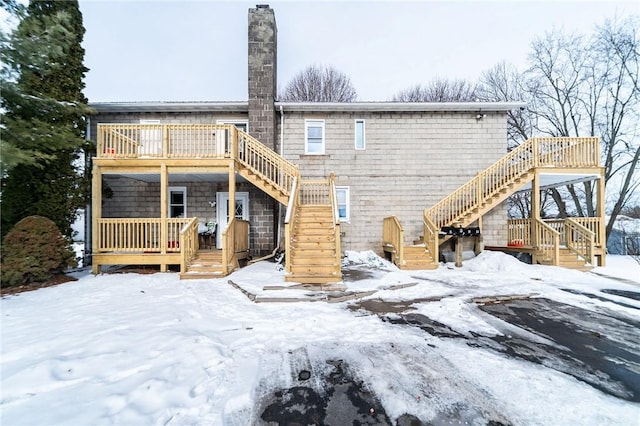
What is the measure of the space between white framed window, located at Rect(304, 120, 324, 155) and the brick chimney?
1499 millimetres

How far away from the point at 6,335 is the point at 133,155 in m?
6.01

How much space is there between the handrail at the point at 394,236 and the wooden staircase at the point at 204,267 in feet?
18.8

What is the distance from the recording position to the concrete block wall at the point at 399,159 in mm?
10820

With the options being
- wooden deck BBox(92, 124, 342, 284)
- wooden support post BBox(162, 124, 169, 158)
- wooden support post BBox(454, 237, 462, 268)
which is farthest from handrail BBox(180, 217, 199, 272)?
wooden support post BBox(454, 237, 462, 268)

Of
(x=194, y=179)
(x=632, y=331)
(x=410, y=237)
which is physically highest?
(x=194, y=179)

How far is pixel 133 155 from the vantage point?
8.38 meters

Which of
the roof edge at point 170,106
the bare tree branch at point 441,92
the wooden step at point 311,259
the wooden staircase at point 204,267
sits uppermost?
the bare tree branch at point 441,92

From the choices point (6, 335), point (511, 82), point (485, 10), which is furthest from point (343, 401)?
point (511, 82)

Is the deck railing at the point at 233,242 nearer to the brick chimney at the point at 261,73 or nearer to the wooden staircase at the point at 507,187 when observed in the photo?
the brick chimney at the point at 261,73

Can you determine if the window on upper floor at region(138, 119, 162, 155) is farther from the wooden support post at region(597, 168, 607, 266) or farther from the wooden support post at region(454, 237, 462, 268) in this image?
the wooden support post at region(597, 168, 607, 266)

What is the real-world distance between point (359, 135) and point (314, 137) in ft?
6.24

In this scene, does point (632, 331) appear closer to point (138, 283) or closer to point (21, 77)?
point (138, 283)

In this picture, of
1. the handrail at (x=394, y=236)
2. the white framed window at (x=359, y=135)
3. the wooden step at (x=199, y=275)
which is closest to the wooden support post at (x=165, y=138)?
the wooden step at (x=199, y=275)

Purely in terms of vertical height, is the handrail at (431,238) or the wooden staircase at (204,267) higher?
the handrail at (431,238)
